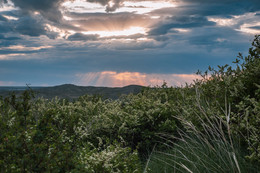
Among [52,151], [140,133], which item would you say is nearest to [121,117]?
[140,133]

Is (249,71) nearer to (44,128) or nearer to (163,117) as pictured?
(163,117)

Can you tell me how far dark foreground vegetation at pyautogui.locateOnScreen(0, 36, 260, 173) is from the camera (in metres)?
3.49

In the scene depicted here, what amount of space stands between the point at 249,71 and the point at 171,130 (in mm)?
Answer: 2584

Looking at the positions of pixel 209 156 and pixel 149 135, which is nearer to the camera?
pixel 209 156

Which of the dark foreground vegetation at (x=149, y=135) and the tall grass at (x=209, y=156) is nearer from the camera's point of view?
the dark foreground vegetation at (x=149, y=135)

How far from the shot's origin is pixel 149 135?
6902mm

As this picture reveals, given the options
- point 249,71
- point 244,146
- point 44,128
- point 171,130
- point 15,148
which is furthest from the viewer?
point 171,130

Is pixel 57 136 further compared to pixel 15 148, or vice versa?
pixel 57 136

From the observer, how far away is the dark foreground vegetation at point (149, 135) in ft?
11.4

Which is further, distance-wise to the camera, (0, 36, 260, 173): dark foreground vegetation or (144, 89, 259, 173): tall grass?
(144, 89, 259, 173): tall grass

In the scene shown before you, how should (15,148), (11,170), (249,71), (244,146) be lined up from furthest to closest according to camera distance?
(249,71)
(244,146)
(15,148)
(11,170)

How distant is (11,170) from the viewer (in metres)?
3.20

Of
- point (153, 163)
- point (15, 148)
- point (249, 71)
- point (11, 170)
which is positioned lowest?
point (153, 163)

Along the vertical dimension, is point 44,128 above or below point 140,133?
above
